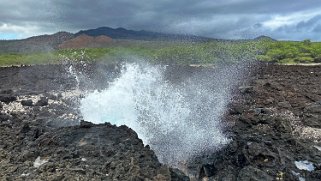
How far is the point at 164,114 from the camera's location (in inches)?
645

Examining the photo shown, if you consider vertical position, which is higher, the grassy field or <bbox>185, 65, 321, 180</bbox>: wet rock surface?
<bbox>185, 65, 321, 180</bbox>: wet rock surface

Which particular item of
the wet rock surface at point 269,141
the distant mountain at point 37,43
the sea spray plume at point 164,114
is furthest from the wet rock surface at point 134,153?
the distant mountain at point 37,43

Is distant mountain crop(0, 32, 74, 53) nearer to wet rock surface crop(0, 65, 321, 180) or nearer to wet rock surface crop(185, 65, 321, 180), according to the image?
wet rock surface crop(185, 65, 321, 180)

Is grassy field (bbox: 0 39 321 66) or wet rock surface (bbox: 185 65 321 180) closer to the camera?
wet rock surface (bbox: 185 65 321 180)

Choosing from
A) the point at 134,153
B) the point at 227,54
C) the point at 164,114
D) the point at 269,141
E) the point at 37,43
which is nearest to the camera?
the point at 134,153

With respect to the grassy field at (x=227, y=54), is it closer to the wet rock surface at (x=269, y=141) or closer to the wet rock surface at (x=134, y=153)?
the wet rock surface at (x=269, y=141)

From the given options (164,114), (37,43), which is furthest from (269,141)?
(37,43)

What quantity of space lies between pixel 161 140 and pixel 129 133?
2.77 meters

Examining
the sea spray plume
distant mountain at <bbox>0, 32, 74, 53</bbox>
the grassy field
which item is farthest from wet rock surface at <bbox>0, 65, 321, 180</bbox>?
distant mountain at <bbox>0, 32, 74, 53</bbox>

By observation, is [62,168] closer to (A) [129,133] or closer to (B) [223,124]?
(A) [129,133]

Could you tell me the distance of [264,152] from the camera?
36.8 feet

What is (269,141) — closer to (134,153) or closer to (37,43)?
(134,153)

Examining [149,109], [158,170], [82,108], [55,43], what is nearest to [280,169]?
[158,170]

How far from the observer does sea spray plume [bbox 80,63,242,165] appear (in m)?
13.4
